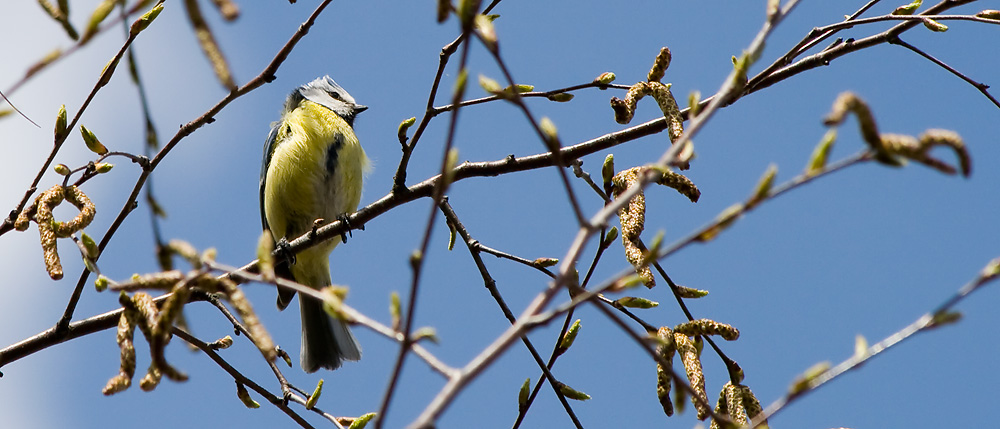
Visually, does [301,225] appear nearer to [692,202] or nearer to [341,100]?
[341,100]

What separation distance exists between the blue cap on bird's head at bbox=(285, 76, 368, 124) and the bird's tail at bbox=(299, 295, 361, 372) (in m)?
1.80

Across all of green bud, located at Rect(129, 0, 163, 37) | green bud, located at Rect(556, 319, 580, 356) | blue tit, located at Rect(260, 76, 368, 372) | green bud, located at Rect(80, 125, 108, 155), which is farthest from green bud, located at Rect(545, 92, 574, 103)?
blue tit, located at Rect(260, 76, 368, 372)

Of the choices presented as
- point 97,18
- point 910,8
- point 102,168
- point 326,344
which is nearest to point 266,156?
point 326,344

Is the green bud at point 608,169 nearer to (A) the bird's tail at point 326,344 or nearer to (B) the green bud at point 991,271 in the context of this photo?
(B) the green bud at point 991,271

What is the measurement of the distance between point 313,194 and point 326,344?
0.94m

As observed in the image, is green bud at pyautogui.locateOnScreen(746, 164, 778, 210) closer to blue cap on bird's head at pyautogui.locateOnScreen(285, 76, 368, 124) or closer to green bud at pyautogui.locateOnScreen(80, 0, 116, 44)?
green bud at pyautogui.locateOnScreen(80, 0, 116, 44)

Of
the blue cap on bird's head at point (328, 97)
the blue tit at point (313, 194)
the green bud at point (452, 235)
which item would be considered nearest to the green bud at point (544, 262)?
the green bud at point (452, 235)

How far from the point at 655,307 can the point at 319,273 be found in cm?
402

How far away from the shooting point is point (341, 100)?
22.8ft

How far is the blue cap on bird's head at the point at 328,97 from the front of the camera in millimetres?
6660

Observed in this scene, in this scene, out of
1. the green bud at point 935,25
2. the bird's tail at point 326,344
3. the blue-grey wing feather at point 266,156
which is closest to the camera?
the green bud at point 935,25

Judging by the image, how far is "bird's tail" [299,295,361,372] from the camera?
17.7 feet

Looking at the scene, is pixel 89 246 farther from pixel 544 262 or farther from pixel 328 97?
pixel 328 97

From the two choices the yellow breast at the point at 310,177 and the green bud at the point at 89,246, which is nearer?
the green bud at the point at 89,246
